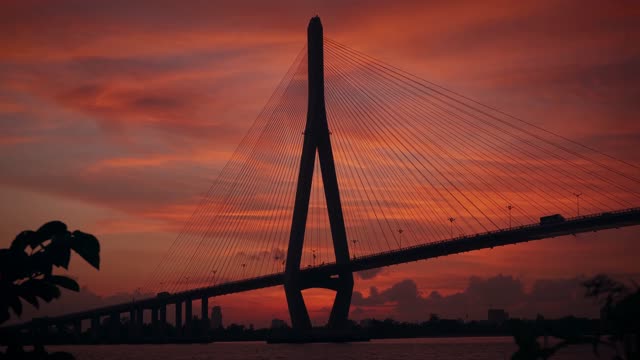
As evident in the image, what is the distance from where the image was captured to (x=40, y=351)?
7.14 metres

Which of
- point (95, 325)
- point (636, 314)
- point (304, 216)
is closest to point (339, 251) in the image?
point (304, 216)

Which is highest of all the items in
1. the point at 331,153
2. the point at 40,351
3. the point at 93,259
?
the point at 331,153

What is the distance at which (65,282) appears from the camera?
7.34 meters

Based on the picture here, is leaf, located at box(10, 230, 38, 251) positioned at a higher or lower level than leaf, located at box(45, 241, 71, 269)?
higher

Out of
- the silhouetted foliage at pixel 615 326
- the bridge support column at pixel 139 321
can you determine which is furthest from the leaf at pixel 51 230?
the bridge support column at pixel 139 321

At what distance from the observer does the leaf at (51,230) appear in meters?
7.10

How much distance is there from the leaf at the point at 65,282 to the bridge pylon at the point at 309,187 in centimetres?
5672

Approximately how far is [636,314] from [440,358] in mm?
59487

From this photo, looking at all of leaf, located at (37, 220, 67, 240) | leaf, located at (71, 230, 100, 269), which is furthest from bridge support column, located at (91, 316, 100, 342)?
leaf, located at (71, 230, 100, 269)

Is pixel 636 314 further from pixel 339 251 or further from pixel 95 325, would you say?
pixel 95 325

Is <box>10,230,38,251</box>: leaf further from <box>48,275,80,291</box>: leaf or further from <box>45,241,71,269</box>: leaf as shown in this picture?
<box>48,275,80,291</box>: leaf

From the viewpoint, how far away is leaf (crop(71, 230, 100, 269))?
22.7ft

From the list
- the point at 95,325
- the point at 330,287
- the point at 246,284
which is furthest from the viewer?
the point at 95,325

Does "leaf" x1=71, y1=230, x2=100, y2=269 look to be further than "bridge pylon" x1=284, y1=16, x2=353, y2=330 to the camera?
No
